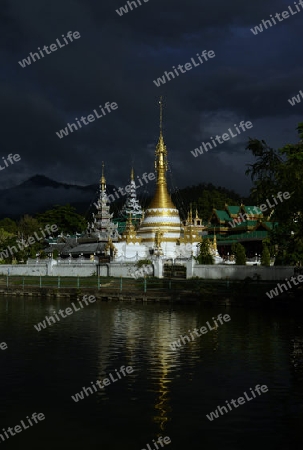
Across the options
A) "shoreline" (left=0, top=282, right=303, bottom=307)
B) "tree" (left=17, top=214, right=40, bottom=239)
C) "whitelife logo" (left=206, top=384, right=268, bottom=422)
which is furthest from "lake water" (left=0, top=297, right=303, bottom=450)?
"tree" (left=17, top=214, right=40, bottom=239)

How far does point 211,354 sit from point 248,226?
47.2 meters

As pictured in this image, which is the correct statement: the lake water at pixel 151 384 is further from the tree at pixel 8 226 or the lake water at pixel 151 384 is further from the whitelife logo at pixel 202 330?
the tree at pixel 8 226

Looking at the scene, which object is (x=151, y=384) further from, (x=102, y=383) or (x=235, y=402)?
(x=235, y=402)

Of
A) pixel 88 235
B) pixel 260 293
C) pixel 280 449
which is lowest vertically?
pixel 280 449

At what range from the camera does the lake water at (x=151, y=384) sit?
11562 mm

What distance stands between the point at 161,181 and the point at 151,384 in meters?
49.1

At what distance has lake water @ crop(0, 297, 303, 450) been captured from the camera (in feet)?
37.9

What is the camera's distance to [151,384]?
15.1 m

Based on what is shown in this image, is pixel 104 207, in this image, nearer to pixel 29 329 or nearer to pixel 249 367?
pixel 29 329

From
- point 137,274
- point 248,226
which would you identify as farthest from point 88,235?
point 137,274

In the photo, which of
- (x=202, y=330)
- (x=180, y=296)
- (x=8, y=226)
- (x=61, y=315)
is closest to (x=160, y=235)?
(x=180, y=296)

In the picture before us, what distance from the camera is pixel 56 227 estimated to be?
9138 centimetres

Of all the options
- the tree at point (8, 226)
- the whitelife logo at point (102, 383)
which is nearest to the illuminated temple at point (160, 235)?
the whitelife logo at point (102, 383)

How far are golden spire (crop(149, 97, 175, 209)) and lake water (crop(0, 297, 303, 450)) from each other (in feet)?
118
